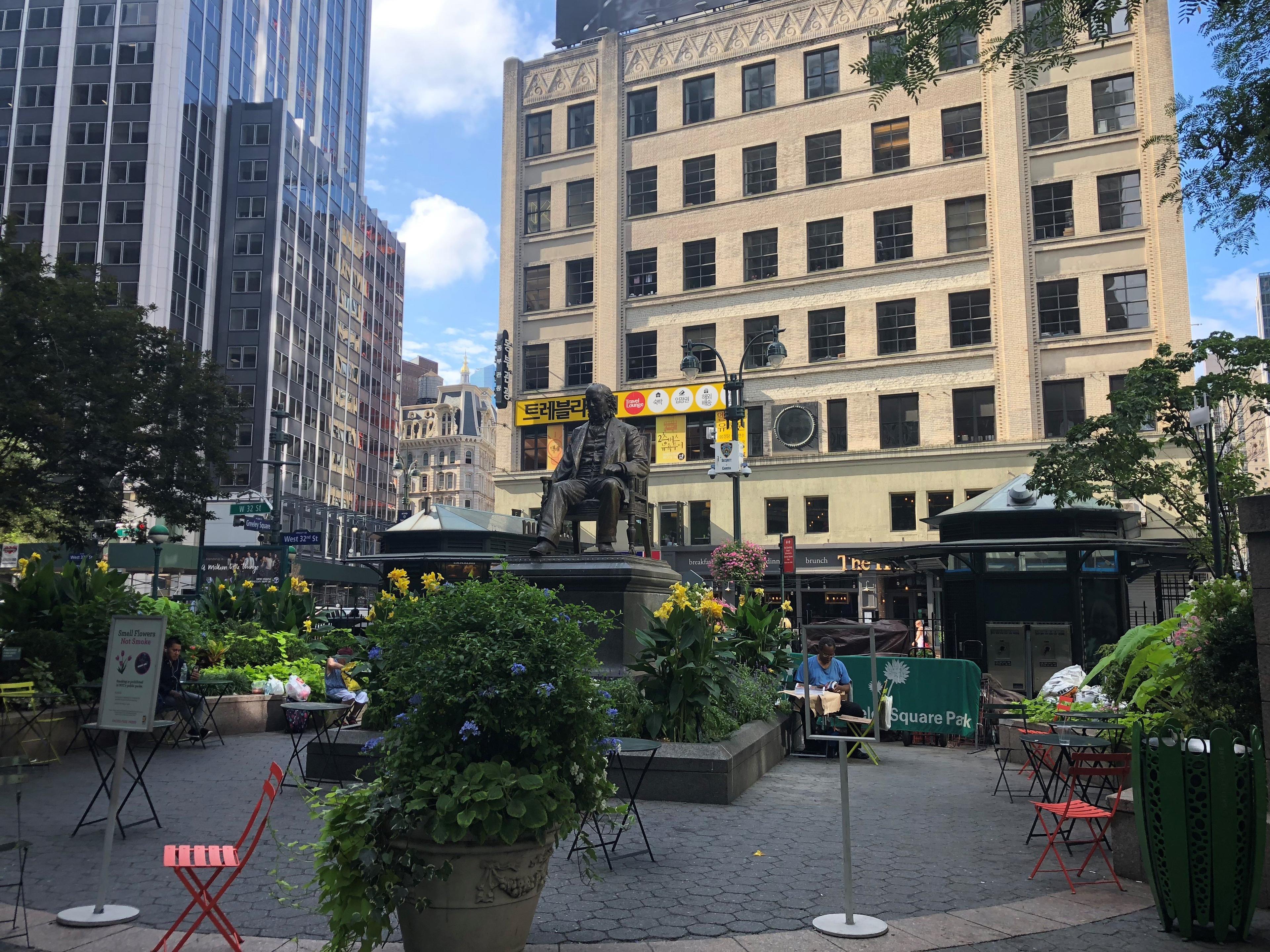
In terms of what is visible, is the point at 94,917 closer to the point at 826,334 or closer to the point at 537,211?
the point at 826,334

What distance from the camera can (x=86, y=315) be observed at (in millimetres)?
20797

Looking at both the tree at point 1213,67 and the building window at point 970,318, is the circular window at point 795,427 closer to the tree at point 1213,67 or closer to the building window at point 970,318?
the building window at point 970,318

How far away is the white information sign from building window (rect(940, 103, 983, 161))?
38.9 m

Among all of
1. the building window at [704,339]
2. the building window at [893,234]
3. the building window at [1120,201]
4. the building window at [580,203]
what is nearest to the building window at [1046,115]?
the building window at [1120,201]

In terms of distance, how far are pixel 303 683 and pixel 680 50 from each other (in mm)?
38499

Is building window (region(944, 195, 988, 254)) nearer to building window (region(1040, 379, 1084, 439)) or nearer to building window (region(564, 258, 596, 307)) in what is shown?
building window (region(1040, 379, 1084, 439))

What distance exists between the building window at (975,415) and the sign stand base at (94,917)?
35.8m

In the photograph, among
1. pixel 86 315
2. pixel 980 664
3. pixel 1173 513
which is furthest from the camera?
pixel 1173 513

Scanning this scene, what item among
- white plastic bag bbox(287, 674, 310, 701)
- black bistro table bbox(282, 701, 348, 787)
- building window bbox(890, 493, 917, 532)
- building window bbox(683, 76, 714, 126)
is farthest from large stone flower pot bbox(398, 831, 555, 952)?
building window bbox(683, 76, 714, 126)

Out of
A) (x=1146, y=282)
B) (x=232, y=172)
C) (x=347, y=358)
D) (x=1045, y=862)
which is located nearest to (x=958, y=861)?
(x=1045, y=862)

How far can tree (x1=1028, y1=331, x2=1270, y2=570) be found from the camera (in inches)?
904

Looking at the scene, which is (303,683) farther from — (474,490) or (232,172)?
(474,490)

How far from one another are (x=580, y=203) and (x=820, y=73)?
12.2m

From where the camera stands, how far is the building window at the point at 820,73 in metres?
42.3
